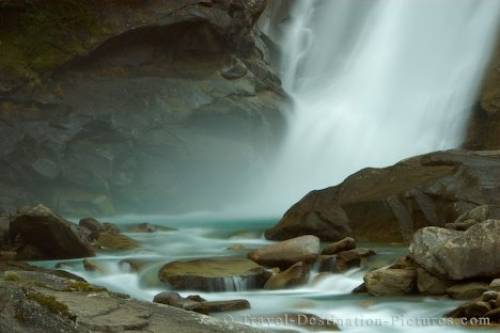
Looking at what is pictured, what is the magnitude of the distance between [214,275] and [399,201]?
14.8ft

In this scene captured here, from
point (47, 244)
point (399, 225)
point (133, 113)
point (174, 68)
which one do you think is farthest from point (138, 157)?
point (399, 225)

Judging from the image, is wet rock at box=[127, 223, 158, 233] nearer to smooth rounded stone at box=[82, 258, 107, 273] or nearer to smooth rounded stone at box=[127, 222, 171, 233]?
smooth rounded stone at box=[127, 222, 171, 233]

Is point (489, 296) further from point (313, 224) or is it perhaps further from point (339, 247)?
point (313, 224)

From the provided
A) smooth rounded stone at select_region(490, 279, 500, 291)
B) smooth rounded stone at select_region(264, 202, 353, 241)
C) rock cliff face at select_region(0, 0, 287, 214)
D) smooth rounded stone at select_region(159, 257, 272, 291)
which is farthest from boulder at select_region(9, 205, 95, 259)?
smooth rounded stone at select_region(490, 279, 500, 291)

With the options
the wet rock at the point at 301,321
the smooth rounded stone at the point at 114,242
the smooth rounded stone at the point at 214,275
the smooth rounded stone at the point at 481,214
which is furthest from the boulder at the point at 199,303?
the smooth rounded stone at the point at 481,214

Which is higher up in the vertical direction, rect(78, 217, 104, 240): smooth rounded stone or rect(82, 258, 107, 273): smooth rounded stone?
rect(78, 217, 104, 240): smooth rounded stone

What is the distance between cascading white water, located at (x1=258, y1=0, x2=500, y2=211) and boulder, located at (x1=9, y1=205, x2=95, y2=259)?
29.5 ft

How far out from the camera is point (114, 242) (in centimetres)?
1292

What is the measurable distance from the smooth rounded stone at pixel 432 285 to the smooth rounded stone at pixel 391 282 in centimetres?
15

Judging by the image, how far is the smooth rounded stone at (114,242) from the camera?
41.8ft

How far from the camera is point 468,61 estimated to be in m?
21.6

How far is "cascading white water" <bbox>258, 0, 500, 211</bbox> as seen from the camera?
2078cm

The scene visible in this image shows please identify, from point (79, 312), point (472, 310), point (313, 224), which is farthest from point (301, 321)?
point (313, 224)

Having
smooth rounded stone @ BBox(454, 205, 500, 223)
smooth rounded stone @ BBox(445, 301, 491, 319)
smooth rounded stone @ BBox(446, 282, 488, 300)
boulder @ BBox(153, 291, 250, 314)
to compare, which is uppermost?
smooth rounded stone @ BBox(454, 205, 500, 223)
